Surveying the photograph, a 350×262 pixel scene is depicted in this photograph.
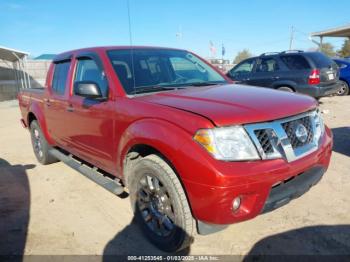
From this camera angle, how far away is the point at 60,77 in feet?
15.9

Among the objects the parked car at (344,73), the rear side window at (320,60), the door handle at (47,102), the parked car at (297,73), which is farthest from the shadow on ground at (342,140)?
the parked car at (344,73)

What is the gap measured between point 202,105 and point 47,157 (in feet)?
12.3

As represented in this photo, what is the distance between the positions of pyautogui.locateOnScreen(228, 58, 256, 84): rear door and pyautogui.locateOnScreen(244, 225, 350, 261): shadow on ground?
7.66 meters

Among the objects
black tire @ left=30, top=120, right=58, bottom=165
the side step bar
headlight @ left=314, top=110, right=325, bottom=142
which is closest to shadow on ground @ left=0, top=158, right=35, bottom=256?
black tire @ left=30, top=120, right=58, bottom=165

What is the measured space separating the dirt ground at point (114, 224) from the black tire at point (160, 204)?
0.66 ft

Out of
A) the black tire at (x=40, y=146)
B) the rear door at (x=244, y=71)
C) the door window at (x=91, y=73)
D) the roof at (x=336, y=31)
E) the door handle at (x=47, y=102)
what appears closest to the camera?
the door window at (x=91, y=73)

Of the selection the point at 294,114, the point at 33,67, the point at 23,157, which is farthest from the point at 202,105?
the point at 33,67

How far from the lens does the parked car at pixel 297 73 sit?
913 centimetres

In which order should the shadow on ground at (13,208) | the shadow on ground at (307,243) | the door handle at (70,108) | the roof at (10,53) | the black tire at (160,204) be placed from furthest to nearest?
1. the roof at (10,53)
2. the door handle at (70,108)
3. the shadow on ground at (13,208)
4. the shadow on ground at (307,243)
5. the black tire at (160,204)

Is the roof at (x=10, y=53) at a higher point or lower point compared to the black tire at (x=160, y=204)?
higher

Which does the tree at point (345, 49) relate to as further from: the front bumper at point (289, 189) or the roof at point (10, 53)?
the front bumper at point (289, 189)

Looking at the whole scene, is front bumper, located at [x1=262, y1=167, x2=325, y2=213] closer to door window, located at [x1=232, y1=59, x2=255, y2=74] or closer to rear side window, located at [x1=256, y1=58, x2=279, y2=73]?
rear side window, located at [x1=256, y1=58, x2=279, y2=73]

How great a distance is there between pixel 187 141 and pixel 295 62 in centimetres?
805

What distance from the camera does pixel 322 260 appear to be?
2.71m
